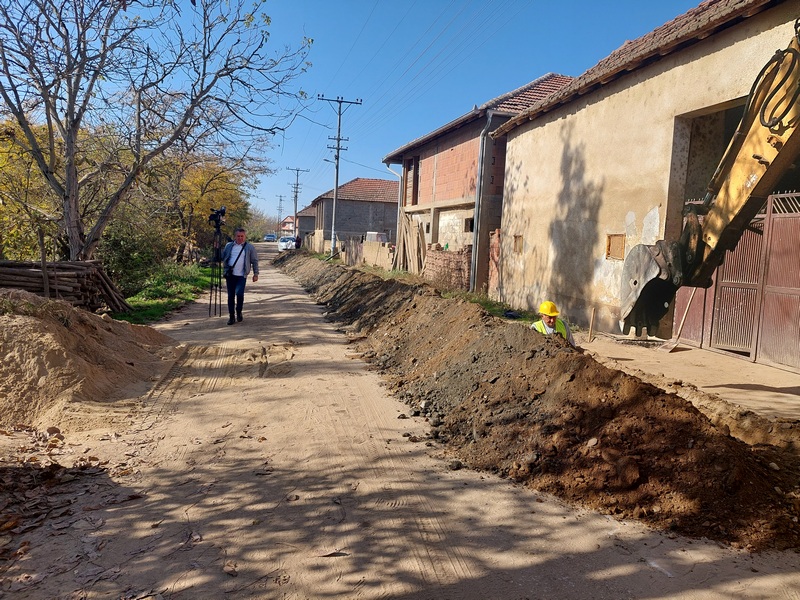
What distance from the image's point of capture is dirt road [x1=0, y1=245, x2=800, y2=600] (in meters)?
2.94

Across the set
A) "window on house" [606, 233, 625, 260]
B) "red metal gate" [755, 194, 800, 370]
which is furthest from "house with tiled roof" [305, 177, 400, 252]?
"red metal gate" [755, 194, 800, 370]

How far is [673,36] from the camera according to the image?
28.2 feet

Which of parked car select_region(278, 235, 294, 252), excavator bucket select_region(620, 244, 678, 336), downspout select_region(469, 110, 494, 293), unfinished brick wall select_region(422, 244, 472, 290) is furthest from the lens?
parked car select_region(278, 235, 294, 252)

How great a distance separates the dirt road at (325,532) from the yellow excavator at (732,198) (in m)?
1.65

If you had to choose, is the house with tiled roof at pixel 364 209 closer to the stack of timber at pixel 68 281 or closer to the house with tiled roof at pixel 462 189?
the house with tiled roof at pixel 462 189

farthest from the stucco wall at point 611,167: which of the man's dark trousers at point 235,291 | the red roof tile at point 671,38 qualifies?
the man's dark trousers at point 235,291

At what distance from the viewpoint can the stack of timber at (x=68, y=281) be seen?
9977 mm

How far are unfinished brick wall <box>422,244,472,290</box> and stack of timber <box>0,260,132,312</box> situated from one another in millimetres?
9357

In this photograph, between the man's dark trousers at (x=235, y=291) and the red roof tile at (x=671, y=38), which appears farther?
the man's dark trousers at (x=235, y=291)

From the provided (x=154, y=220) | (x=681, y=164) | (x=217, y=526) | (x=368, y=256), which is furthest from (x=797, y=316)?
(x=368, y=256)

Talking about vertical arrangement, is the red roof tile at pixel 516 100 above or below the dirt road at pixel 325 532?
above

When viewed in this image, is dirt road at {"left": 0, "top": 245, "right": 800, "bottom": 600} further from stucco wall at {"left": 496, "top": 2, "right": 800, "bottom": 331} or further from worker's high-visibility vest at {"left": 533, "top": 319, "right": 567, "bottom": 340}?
stucco wall at {"left": 496, "top": 2, "right": 800, "bottom": 331}

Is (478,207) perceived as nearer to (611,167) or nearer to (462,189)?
(462,189)

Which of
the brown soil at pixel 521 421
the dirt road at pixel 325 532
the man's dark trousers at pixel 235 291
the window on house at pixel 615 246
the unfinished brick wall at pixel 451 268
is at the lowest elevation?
the dirt road at pixel 325 532
